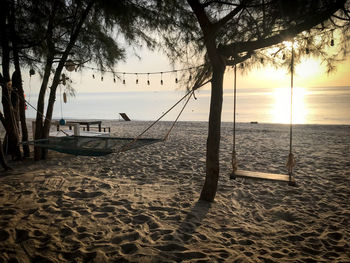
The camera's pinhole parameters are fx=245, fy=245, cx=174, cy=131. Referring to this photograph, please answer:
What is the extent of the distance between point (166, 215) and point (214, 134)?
1.28 meters

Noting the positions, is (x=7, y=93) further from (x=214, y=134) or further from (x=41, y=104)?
(x=214, y=134)

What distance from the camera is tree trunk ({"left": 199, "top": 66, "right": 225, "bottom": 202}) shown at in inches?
132

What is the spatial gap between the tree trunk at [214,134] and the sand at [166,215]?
9.2 inches

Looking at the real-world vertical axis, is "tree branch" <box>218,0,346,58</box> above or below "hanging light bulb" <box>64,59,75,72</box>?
below

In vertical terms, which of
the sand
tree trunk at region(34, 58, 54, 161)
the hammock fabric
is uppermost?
tree trunk at region(34, 58, 54, 161)

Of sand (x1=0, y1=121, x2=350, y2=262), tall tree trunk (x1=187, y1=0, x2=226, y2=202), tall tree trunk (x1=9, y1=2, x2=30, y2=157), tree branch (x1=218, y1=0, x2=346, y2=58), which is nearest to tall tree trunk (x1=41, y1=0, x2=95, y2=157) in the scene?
tall tree trunk (x1=9, y1=2, x2=30, y2=157)

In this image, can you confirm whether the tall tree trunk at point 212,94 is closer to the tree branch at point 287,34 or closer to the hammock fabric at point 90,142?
the tree branch at point 287,34

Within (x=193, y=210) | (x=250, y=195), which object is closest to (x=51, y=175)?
(x=193, y=210)

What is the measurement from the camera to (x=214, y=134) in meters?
3.49

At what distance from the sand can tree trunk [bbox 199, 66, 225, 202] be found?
0.77ft

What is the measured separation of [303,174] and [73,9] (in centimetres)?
617

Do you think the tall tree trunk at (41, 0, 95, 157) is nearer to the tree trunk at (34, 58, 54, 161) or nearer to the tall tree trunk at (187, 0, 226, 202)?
the tree trunk at (34, 58, 54, 161)

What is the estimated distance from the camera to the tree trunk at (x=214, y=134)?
132 inches

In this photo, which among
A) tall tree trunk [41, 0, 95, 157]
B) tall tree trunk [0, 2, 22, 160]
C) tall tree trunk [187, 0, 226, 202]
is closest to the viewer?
tall tree trunk [187, 0, 226, 202]
